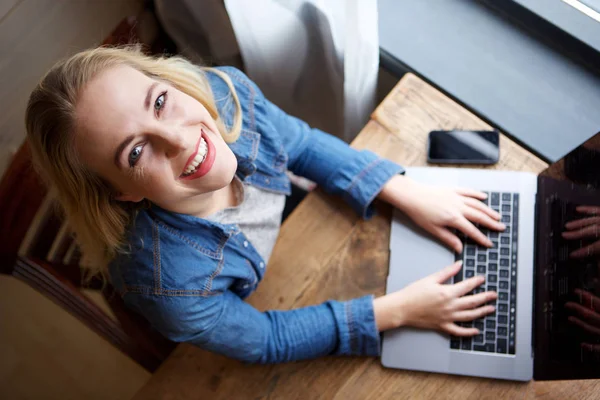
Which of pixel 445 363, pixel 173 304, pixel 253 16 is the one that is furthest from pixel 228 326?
pixel 253 16

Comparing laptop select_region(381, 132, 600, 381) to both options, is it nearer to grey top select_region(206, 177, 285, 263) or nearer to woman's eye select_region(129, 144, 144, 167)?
grey top select_region(206, 177, 285, 263)

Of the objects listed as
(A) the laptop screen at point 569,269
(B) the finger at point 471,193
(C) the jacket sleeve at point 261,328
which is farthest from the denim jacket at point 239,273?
(A) the laptop screen at point 569,269

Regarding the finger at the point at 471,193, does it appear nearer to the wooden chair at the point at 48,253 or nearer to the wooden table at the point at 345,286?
the wooden table at the point at 345,286

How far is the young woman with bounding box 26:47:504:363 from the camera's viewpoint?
0.69m

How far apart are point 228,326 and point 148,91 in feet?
1.22

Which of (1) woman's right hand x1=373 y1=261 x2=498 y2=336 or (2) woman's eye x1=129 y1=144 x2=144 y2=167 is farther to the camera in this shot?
(1) woman's right hand x1=373 y1=261 x2=498 y2=336

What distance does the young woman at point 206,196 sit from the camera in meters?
0.69

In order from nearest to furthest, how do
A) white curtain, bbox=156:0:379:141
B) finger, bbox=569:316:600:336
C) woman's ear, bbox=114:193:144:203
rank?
finger, bbox=569:316:600:336 → woman's ear, bbox=114:193:144:203 → white curtain, bbox=156:0:379:141

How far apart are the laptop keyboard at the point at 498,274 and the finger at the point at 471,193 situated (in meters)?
0.01

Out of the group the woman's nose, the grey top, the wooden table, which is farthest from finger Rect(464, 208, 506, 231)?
the woman's nose

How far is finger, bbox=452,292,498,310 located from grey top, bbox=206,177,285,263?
33 cm

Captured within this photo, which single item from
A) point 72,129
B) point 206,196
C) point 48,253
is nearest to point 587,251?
point 206,196

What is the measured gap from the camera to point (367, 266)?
90 centimetres

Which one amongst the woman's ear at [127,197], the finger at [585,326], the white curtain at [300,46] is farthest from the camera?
the white curtain at [300,46]
